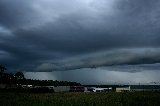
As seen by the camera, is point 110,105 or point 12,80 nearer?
point 110,105

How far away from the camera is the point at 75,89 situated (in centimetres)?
16788

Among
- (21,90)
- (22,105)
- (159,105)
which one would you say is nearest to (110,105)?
(159,105)

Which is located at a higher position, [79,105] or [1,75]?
[1,75]

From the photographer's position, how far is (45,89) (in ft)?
411

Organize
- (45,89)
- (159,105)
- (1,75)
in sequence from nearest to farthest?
(159,105)
(45,89)
(1,75)

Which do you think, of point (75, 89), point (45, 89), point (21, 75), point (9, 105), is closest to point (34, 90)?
point (45, 89)

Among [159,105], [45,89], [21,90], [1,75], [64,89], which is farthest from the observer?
[64,89]

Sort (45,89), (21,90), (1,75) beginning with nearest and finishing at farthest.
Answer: (21,90)
(45,89)
(1,75)

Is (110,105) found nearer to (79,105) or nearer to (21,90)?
(79,105)

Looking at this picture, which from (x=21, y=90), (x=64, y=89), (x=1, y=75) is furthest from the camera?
(x=64, y=89)

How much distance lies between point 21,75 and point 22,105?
10109cm

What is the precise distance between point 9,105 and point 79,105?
549 inches

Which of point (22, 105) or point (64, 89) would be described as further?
point (64, 89)

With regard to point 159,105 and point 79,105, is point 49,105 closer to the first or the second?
point 79,105
